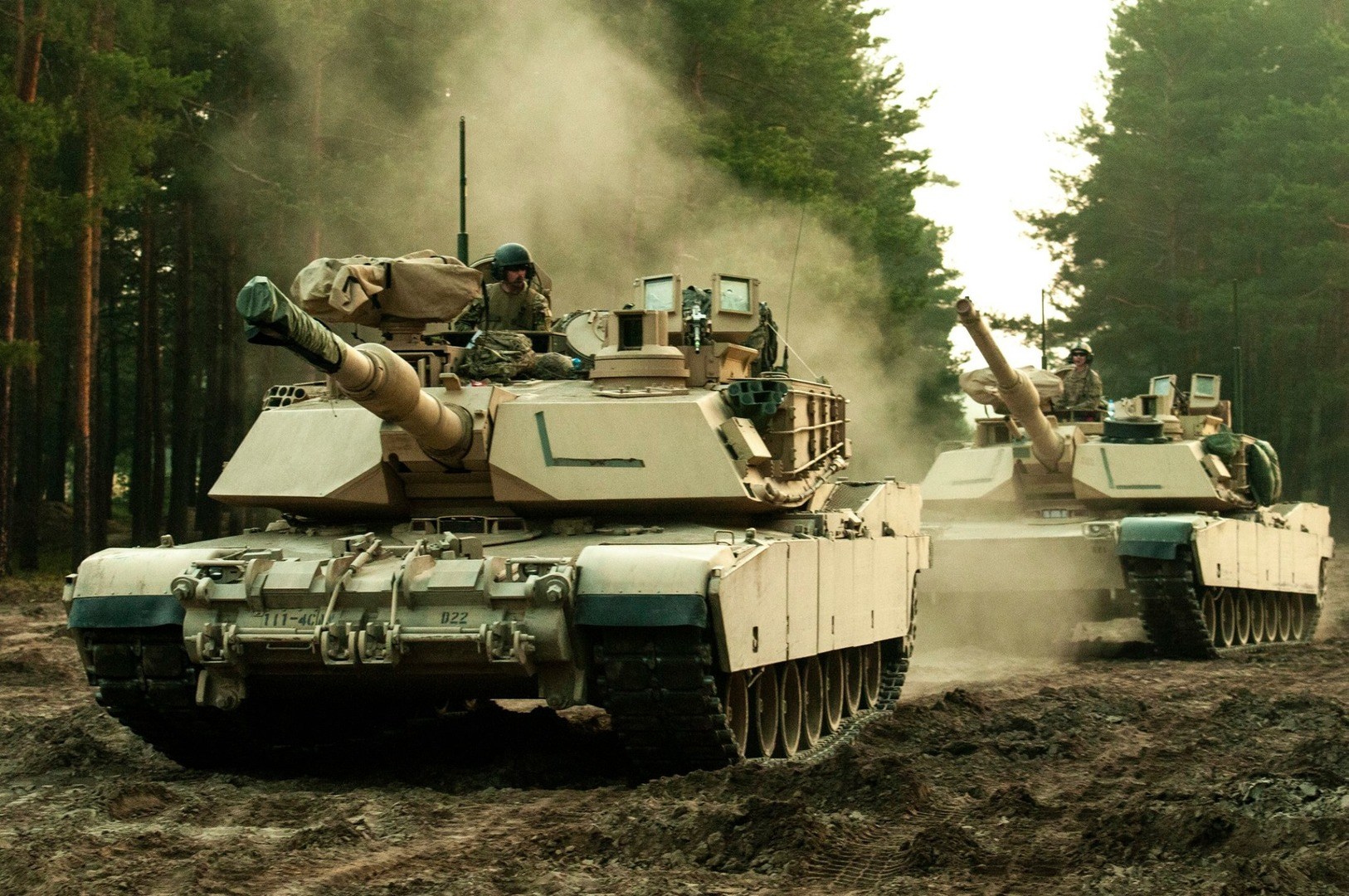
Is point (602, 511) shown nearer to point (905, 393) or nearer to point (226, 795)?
point (226, 795)

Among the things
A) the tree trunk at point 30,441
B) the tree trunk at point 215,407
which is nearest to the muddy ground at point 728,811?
the tree trunk at point 30,441

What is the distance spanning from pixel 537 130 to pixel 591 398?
595 inches

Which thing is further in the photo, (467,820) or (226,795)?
(226,795)

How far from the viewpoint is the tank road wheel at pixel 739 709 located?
9969mm

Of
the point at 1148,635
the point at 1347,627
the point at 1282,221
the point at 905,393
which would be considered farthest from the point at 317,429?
the point at 1282,221

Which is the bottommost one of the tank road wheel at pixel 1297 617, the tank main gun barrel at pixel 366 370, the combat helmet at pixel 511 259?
the tank road wheel at pixel 1297 617

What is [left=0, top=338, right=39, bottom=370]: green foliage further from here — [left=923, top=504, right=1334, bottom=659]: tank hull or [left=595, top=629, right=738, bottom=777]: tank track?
[left=595, top=629, right=738, bottom=777]: tank track

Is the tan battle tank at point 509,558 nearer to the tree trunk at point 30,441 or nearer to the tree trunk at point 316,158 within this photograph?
the tree trunk at point 316,158

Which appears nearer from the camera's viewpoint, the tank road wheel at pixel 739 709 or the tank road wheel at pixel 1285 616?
the tank road wheel at pixel 739 709

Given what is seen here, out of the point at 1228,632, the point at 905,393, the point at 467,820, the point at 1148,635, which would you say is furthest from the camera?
the point at 905,393

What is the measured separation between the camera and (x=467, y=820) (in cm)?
833

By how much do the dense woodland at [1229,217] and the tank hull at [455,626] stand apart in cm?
3207

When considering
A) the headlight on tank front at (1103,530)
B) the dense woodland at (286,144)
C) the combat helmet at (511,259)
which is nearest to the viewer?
the combat helmet at (511,259)

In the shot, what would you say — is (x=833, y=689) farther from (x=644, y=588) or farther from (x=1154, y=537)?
(x=1154, y=537)
